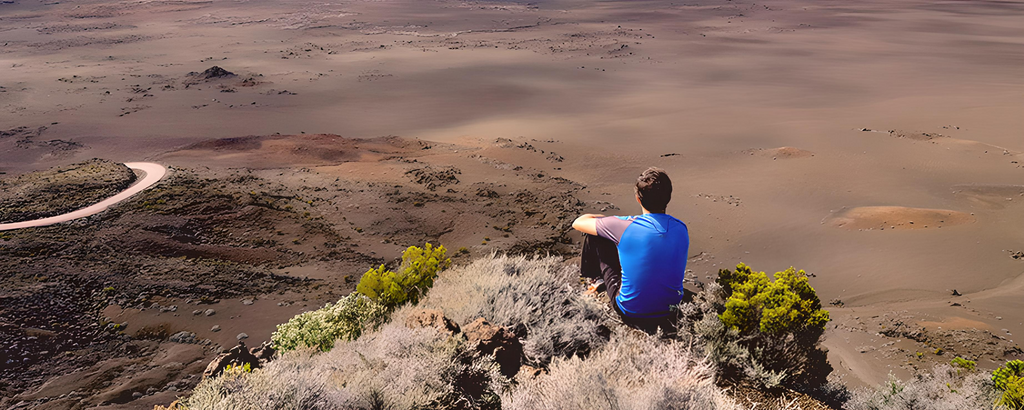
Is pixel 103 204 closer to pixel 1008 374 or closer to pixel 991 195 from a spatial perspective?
pixel 1008 374

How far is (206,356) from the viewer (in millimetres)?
6801

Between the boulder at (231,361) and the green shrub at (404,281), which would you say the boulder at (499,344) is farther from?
the boulder at (231,361)

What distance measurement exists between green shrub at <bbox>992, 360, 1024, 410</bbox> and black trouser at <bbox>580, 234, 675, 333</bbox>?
2.02 m

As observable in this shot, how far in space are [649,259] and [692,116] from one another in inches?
651

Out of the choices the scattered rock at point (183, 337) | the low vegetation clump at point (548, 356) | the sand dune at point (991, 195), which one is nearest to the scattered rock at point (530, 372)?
the low vegetation clump at point (548, 356)

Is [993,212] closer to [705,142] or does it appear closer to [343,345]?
[705,142]

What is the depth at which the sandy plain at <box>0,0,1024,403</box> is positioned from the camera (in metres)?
8.95

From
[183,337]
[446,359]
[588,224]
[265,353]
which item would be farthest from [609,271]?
[183,337]

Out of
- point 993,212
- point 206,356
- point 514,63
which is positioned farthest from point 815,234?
point 514,63

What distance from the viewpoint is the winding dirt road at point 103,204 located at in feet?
32.0

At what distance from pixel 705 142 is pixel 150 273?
1353 centimetres

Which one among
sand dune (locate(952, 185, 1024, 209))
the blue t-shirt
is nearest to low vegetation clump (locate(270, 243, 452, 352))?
the blue t-shirt

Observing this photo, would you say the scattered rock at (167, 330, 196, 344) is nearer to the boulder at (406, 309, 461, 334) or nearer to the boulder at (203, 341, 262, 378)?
the boulder at (203, 341, 262, 378)

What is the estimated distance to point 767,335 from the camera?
4051mm
